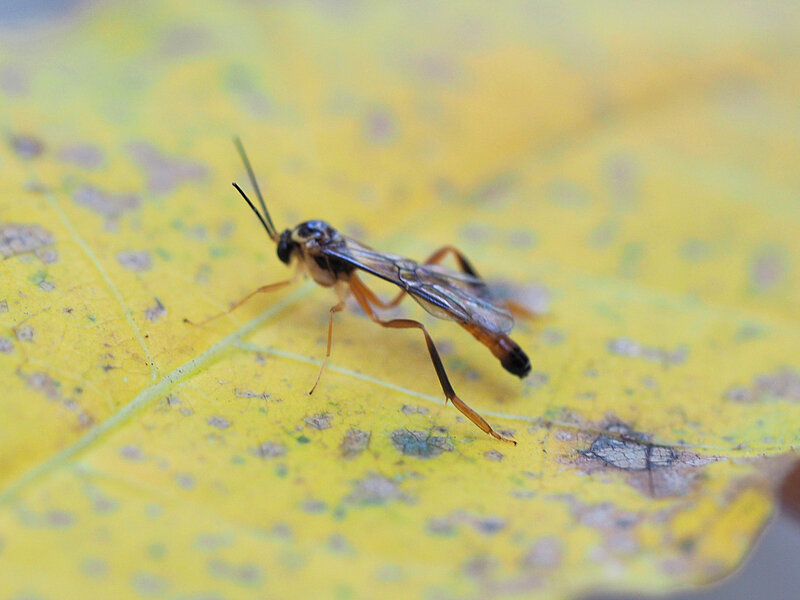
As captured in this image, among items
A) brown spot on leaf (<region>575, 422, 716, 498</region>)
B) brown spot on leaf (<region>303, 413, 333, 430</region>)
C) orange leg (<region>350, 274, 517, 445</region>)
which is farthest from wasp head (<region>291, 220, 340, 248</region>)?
brown spot on leaf (<region>575, 422, 716, 498</region>)

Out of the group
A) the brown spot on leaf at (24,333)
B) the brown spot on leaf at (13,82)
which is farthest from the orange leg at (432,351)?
the brown spot on leaf at (13,82)

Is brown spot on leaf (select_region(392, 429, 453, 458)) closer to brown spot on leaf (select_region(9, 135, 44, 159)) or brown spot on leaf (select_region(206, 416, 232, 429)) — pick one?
brown spot on leaf (select_region(206, 416, 232, 429))

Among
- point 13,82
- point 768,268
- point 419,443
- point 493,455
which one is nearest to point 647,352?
point 768,268

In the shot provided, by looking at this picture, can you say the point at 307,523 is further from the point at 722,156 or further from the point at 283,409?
the point at 722,156

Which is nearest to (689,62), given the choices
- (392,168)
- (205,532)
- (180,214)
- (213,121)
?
(392,168)

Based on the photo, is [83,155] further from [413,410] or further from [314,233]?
[413,410]
